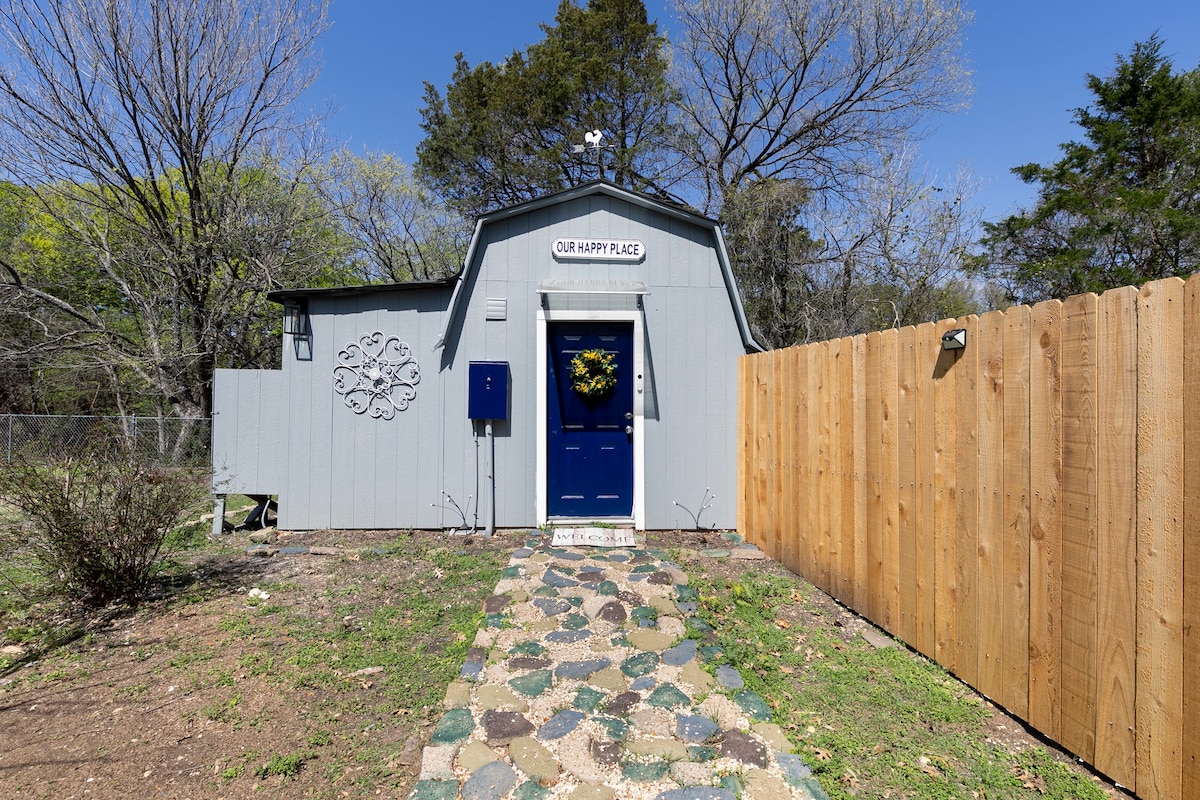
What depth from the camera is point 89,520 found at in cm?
325

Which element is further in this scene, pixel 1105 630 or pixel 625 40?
pixel 625 40

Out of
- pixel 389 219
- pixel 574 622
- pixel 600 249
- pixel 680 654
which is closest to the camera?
pixel 680 654

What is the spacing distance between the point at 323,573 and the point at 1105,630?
4.60m

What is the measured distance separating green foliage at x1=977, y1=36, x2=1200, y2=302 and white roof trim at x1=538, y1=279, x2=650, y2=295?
1075 centimetres

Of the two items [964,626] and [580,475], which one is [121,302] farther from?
[964,626]

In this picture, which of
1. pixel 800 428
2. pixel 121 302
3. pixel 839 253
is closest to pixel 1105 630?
pixel 800 428

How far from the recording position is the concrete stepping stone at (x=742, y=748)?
2018 mm

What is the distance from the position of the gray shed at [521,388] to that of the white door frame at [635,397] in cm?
2

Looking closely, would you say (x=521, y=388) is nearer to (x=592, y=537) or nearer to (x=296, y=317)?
(x=592, y=537)

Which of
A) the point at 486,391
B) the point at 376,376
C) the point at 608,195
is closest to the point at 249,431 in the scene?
the point at 376,376

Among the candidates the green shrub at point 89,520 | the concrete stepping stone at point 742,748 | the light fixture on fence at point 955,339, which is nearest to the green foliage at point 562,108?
the green shrub at point 89,520

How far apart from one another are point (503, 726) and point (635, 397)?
3265 millimetres

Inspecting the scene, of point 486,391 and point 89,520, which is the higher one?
point 486,391

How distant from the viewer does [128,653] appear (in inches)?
112
